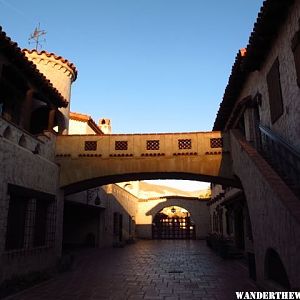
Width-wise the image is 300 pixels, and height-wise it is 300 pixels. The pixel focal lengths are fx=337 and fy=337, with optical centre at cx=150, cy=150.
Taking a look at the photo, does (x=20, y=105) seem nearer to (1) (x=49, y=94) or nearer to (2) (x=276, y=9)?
(1) (x=49, y=94)

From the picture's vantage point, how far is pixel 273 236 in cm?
Result: 659

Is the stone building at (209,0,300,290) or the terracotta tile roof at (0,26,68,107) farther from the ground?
the terracotta tile roof at (0,26,68,107)

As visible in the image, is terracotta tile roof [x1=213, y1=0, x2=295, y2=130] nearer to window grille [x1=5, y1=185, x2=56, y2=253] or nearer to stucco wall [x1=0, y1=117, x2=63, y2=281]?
stucco wall [x1=0, y1=117, x2=63, y2=281]

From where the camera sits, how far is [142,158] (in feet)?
43.1

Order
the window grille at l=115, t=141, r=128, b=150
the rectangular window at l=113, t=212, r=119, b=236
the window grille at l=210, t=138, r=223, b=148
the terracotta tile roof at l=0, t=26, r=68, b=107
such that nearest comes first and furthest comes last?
the terracotta tile roof at l=0, t=26, r=68, b=107 < the window grille at l=210, t=138, r=223, b=148 < the window grille at l=115, t=141, r=128, b=150 < the rectangular window at l=113, t=212, r=119, b=236

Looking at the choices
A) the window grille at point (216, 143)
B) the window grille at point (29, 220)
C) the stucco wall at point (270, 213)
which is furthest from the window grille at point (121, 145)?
the stucco wall at point (270, 213)

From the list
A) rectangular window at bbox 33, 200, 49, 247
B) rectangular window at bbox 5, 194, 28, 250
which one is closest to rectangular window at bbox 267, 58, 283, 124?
rectangular window at bbox 5, 194, 28, 250

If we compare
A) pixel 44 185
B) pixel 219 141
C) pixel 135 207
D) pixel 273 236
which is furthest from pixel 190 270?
pixel 135 207

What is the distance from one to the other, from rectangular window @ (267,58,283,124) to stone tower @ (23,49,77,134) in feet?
35.5

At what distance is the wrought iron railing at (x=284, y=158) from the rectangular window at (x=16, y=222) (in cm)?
754

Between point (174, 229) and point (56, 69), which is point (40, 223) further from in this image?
point (174, 229)

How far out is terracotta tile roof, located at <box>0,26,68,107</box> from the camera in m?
10.1

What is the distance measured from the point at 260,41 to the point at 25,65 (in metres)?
7.48

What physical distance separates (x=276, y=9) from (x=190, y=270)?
9.86m
